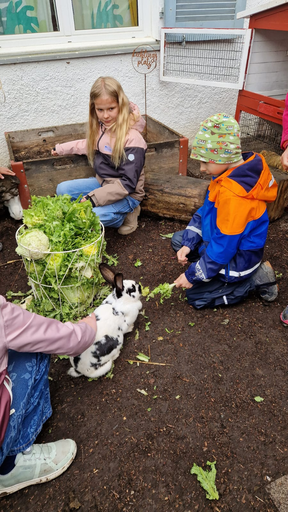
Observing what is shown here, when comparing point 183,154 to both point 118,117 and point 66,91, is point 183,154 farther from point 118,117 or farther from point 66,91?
point 66,91

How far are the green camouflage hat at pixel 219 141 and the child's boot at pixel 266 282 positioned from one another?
1.09 meters

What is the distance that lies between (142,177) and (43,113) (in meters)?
2.29

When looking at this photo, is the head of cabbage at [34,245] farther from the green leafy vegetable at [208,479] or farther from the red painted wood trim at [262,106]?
the red painted wood trim at [262,106]

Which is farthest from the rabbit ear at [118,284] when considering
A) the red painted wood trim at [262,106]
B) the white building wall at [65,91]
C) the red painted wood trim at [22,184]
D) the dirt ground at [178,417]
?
the white building wall at [65,91]

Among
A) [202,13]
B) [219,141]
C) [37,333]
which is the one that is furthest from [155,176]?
[37,333]

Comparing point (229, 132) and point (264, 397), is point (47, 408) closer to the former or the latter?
point (264, 397)

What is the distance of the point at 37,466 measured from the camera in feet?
6.87

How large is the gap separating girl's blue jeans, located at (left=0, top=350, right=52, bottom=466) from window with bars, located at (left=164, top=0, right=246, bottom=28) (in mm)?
5191

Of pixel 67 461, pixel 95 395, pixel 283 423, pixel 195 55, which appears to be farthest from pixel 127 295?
pixel 195 55

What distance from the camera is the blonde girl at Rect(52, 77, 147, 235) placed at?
3.74 m

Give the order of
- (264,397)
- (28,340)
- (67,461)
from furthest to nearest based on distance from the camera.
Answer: (264,397)
(67,461)
(28,340)

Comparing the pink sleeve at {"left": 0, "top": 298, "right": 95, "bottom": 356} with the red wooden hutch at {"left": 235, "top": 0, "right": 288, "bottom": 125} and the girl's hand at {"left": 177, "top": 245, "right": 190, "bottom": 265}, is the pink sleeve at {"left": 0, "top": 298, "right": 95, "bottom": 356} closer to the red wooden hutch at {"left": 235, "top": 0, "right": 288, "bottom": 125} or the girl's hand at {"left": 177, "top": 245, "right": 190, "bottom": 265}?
the girl's hand at {"left": 177, "top": 245, "right": 190, "bottom": 265}

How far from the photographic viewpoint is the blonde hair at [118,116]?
144 inches

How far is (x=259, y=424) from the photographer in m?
2.39
